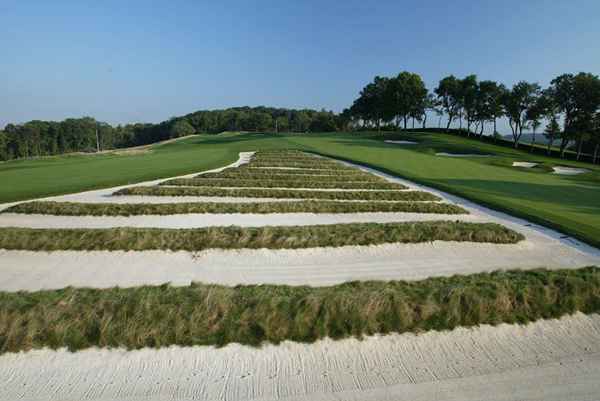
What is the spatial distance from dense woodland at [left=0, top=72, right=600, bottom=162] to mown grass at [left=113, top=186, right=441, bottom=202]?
48192 millimetres

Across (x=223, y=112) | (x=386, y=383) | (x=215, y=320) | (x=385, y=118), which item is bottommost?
(x=386, y=383)

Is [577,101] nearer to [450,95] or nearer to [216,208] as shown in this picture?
[450,95]

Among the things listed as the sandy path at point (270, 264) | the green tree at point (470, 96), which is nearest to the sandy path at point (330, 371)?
the sandy path at point (270, 264)

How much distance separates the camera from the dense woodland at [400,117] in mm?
49581

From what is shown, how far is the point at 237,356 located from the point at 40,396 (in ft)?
8.27

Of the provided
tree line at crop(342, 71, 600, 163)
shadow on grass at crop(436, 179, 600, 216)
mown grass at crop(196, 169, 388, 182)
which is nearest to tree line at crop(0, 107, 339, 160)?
tree line at crop(342, 71, 600, 163)

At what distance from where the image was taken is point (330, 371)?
4.46m

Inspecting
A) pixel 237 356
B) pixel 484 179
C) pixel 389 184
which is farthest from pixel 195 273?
pixel 484 179

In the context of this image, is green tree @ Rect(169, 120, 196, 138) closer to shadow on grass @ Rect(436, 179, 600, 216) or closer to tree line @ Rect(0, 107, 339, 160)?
tree line @ Rect(0, 107, 339, 160)

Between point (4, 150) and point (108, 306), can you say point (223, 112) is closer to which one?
point (4, 150)

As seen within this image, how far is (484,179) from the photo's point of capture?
820 inches

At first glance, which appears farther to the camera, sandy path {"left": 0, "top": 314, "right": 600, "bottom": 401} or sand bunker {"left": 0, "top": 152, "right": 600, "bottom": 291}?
sand bunker {"left": 0, "top": 152, "right": 600, "bottom": 291}

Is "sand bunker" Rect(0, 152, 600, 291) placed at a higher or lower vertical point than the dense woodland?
lower

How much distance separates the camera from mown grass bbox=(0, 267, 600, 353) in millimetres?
4871
